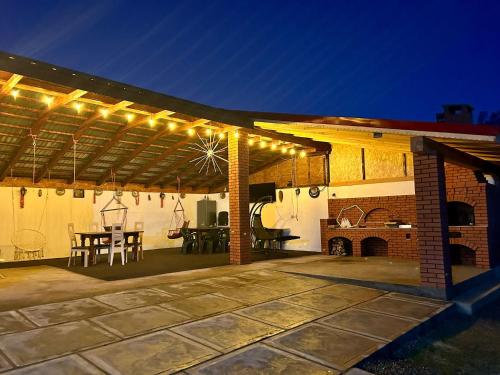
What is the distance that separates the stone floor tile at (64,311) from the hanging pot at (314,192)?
7.58 meters

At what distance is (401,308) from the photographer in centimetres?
424

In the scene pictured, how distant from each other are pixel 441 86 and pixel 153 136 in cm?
8367

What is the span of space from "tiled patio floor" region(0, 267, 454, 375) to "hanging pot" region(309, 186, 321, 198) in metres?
5.74

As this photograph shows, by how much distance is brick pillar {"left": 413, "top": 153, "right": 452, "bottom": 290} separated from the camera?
15.6ft

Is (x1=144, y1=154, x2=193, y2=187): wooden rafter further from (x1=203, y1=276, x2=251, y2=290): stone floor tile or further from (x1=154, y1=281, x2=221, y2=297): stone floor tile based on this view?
(x1=154, y1=281, x2=221, y2=297): stone floor tile

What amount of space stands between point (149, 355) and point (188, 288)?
7.50 ft

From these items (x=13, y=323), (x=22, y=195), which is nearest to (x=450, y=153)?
(x=13, y=323)

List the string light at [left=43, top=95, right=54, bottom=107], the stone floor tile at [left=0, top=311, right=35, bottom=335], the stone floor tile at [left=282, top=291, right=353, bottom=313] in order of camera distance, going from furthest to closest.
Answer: the string light at [left=43, top=95, right=54, bottom=107]
the stone floor tile at [left=282, top=291, right=353, bottom=313]
the stone floor tile at [left=0, top=311, right=35, bottom=335]

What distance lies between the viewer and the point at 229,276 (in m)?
5.99

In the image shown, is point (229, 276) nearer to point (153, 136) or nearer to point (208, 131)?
point (208, 131)

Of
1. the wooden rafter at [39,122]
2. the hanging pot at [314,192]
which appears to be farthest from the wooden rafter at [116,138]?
the hanging pot at [314,192]

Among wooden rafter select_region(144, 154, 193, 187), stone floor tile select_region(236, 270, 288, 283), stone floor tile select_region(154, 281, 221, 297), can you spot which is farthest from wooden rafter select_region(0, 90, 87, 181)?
wooden rafter select_region(144, 154, 193, 187)

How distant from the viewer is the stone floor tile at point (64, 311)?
3656mm

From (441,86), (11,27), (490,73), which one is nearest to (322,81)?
(441,86)
